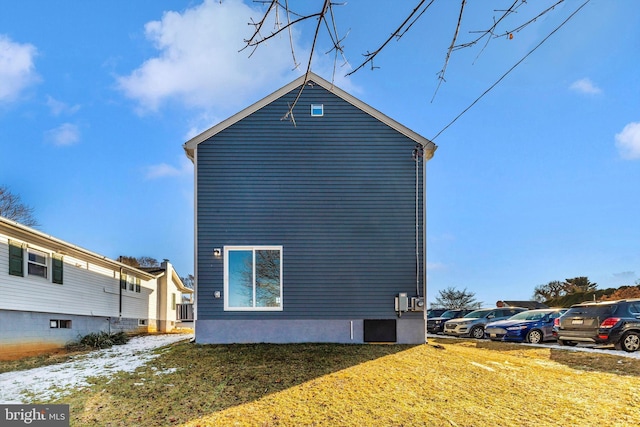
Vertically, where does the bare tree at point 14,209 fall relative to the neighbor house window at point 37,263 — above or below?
above

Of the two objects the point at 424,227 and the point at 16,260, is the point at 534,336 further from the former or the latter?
the point at 16,260

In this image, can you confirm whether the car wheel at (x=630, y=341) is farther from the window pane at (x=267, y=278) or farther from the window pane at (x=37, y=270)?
the window pane at (x=37, y=270)

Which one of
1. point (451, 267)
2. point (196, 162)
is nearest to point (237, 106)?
point (196, 162)

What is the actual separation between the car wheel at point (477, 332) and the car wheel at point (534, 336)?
269cm

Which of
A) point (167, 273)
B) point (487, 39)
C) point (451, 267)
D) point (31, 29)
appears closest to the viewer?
point (487, 39)

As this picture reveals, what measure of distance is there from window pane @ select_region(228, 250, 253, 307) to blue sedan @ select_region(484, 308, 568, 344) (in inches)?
377

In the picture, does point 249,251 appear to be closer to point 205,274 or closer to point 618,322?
point 205,274

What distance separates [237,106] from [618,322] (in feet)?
38.3

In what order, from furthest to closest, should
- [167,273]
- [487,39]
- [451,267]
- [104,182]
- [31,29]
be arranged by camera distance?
[167,273] → [104,182] → [451,267] → [31,29] → [487,39]

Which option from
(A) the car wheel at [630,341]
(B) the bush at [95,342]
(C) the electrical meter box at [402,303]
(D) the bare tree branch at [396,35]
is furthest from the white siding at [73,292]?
(A) the car wheel at [630,341]

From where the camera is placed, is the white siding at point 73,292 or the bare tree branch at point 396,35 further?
the white siding at point 73,292

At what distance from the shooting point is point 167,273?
22.5 meters

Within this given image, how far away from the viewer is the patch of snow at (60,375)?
20.4ft

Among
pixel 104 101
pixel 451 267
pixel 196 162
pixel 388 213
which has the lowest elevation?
pixel 451 267
